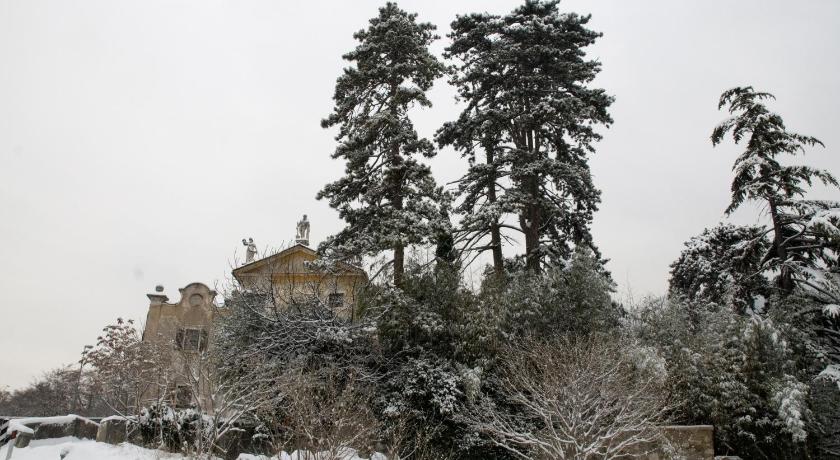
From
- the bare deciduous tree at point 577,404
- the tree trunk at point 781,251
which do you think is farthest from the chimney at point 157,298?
Answer: the tree trunk at point 781,251

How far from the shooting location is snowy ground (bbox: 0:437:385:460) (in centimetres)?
1515

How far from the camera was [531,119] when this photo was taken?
21531 millimetres

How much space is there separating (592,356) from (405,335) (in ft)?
19.5

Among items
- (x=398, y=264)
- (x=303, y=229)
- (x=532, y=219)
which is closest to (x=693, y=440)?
(x=532, y=219)

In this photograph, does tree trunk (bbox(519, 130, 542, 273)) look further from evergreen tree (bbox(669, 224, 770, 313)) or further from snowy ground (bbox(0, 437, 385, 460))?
snowy ground (bbox(0, 437, 385, 460))

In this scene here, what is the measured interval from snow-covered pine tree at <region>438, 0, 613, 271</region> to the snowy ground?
438 inches

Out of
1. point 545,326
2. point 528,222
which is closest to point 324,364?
point 545,326

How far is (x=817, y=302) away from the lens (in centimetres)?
1866

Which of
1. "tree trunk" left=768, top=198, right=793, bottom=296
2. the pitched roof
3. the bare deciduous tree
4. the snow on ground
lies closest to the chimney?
the pitched roof

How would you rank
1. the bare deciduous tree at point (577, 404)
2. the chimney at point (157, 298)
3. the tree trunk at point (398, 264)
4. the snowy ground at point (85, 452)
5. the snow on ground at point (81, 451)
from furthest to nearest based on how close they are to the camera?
the chimney at point (157, 298) < the tree trunk at point (398, 264) < the snow on ground at point (81, 451) < the snowy ground at point (85, 452) < the bare deciduous tree at point (577, 404)

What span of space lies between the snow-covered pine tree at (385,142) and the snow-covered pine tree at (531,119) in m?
2.95

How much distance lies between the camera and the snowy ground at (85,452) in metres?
15.1

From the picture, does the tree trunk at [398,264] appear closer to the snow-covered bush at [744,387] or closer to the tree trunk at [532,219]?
the tree trunk at [532,219]

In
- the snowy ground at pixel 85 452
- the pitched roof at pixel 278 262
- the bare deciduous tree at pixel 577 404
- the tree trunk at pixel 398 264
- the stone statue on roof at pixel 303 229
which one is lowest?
the snowy ground at pixel 85 452
